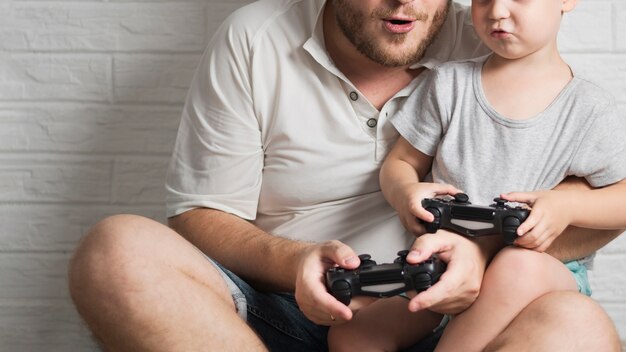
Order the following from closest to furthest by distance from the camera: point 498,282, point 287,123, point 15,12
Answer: point 498,282 → point 287,123 → point 15,12

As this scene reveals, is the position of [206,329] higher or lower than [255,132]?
lower

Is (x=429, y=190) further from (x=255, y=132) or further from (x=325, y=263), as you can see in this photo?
(x=255, y=132)

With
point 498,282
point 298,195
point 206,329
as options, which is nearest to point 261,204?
point 298,195

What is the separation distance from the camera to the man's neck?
6.18 ft

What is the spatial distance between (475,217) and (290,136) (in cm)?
51

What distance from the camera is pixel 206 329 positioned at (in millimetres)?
1519

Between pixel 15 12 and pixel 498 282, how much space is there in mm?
1246

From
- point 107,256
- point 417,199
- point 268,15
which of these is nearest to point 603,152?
point 417,199

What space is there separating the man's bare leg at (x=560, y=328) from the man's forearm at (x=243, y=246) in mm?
408

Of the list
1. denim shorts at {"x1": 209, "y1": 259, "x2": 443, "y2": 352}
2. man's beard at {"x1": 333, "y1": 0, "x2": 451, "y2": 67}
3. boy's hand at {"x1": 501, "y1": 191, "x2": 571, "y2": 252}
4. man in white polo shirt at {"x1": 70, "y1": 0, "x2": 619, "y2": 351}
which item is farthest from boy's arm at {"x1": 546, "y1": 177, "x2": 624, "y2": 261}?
man's beard at {"x1": 333, "y1": 0, "x2": 451, "y2": 67}

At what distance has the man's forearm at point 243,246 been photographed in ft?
5.57

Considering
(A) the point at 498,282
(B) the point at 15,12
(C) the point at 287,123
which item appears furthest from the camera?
(B) the point at 15,12

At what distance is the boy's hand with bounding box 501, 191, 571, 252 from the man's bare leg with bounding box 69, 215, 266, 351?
44 cm

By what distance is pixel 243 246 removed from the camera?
1.78m
